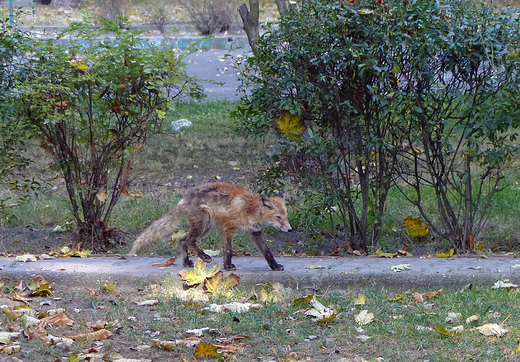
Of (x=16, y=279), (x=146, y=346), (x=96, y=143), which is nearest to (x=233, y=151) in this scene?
(x=96, y=143)

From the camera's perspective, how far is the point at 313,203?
27.5 feet

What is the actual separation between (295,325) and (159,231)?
8.19 ft

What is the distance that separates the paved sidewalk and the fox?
0.79 feet

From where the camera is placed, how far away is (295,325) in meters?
5.13

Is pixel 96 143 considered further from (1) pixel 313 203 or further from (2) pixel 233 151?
(2) pixel 233 151

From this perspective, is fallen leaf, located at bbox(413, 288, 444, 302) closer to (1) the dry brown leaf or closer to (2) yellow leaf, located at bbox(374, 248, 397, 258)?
(2) yellow leaf, located at bbox(374, 248, 397, 258)

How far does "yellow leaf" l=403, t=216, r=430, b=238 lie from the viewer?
7.98 m

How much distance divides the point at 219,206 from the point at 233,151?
5.26m

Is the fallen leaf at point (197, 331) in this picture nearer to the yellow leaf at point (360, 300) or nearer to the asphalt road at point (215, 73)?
the yellow leaf at point (360, 300)

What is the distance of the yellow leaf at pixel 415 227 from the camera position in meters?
7.98

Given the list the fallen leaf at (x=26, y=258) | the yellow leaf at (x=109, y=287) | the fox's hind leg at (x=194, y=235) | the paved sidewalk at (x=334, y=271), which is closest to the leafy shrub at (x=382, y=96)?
the paved sidewalk at (x=334, y=271)

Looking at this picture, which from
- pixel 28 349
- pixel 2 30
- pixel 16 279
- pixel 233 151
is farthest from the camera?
pixel 233 151

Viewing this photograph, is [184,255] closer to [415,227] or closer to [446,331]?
[415,227]

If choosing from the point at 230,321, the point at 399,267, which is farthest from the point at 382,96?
the point at 230,321
